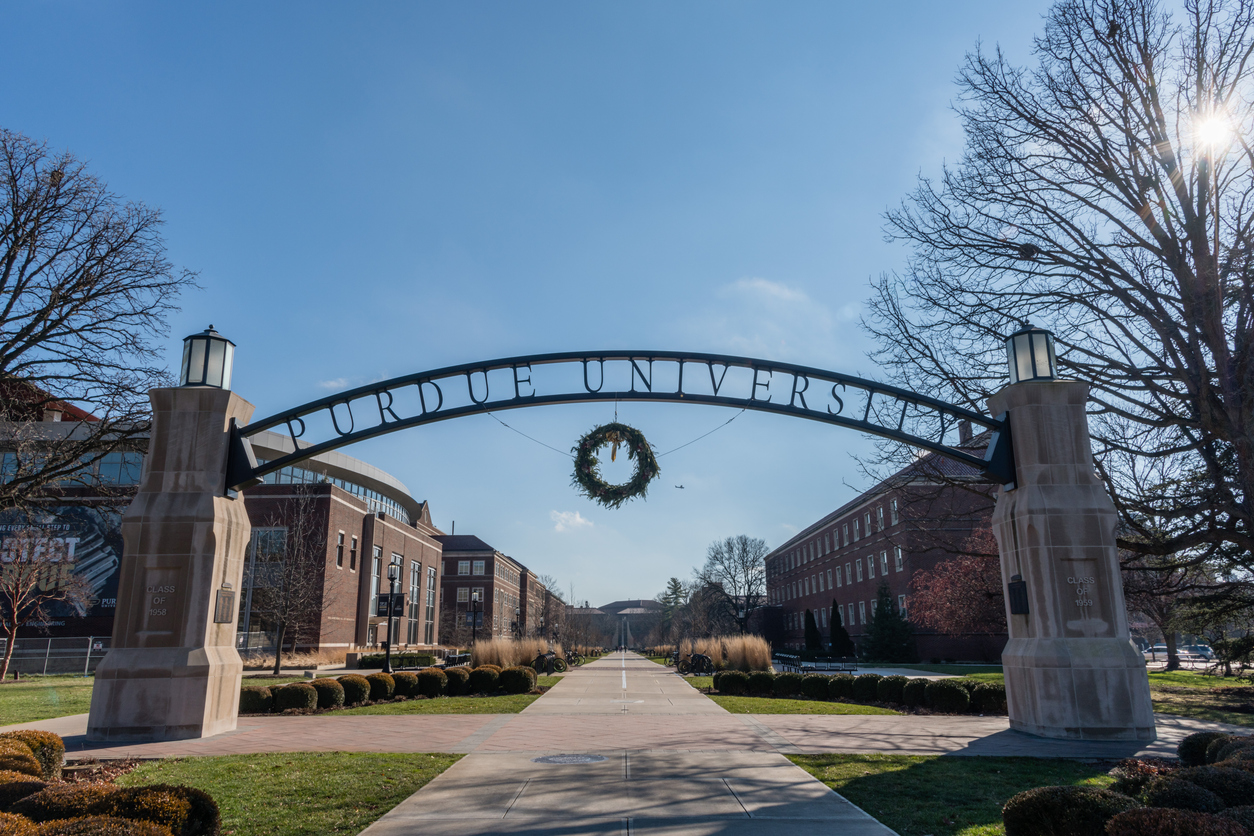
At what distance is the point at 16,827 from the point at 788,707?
15.2m

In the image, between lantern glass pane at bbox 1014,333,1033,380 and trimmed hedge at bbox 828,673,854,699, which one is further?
trimmed hedge at bbox 828,673,854,699

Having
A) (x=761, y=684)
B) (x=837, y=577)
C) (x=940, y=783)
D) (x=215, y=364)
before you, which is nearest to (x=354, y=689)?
(x=215, y=364)

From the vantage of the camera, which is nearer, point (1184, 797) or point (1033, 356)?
point (1184, 797)

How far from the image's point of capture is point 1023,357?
1248cm

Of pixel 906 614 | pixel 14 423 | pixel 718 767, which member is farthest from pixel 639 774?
pixel 906 614

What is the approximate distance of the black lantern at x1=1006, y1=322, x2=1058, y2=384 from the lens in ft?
40.6

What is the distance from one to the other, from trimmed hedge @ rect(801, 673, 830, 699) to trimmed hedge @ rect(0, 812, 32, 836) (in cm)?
1814

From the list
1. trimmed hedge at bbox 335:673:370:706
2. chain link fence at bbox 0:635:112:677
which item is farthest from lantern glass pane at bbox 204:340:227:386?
chain link fence at bbox 0:635:112:677

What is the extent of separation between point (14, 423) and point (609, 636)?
152m

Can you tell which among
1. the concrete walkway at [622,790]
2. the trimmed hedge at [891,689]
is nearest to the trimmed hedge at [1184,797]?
the concrete walkway at [622,790]

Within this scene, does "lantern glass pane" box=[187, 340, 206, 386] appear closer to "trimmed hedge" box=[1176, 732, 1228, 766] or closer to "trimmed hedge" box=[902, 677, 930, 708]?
"trimmed hedge" box=[1176, 732, 1228, 766]

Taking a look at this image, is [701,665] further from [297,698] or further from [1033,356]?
[1033,356]

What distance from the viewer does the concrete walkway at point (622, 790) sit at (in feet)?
20.7

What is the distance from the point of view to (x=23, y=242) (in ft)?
45.1
